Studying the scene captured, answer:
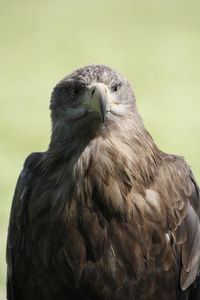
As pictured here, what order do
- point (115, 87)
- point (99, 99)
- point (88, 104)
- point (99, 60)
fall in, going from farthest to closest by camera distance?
point (99, 60)
point (115, 87)
point (88, 104)
point (99, 99)

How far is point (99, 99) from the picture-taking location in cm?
554

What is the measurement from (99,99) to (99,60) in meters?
11.4

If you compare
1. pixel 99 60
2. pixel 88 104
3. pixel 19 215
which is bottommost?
pixel 99 60

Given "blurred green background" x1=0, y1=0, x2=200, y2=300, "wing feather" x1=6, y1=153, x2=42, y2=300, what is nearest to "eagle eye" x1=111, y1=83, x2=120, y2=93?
A: "wing feather" x1=6, y1=153, x2=42, y2=300

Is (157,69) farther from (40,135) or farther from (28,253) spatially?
(28,253)

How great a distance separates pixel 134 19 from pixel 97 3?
4.13 feet

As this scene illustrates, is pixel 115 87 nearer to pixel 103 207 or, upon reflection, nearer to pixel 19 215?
pixel 103 207

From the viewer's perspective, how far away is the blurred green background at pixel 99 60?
1345cm

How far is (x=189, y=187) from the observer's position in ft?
20.2

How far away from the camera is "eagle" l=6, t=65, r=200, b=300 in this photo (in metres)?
5.88

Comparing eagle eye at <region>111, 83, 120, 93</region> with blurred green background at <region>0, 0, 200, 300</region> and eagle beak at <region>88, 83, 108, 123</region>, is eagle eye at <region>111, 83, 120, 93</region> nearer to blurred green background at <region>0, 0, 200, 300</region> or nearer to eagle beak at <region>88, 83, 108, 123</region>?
eagle beak at <region>88, 83, 108, 123</region>

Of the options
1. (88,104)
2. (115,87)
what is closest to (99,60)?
(115,87)

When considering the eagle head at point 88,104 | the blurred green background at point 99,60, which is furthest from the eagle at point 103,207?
the blurred green background at point 99,60

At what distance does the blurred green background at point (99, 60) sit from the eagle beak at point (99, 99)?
437cm
